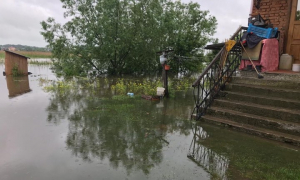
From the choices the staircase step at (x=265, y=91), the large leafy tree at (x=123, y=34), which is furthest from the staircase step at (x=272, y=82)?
the large leafy tree at (x=123, y=34)

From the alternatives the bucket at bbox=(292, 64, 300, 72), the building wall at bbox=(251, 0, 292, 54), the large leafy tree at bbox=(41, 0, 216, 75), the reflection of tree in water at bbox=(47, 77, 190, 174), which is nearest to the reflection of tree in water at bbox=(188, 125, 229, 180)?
the reflection of tree in water at bbox=(47, 77, 190, 174)

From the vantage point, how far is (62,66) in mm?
13852

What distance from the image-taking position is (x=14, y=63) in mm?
12523

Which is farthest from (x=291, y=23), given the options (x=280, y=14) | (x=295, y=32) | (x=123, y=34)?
(x=123, y=34)

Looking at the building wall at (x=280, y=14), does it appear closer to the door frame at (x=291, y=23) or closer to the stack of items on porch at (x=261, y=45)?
the door frame at (x=291, y=23)

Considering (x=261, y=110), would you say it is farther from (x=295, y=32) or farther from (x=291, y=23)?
(x=291, y=23)

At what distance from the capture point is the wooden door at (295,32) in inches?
238

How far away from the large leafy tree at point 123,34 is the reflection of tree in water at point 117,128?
271 inches

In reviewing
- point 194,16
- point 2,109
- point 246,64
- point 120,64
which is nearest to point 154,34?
point 120,64

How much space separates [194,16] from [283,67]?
12.4 meters

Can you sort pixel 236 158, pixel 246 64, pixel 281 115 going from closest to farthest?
pixel 236 158 < pixel 281 115 < pixel 246 64

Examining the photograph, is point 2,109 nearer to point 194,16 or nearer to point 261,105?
point 261,105

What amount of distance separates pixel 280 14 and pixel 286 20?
0.83 feet

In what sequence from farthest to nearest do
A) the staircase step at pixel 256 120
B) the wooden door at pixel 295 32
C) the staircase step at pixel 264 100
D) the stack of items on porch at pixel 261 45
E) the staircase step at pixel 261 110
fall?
the wooden door at pixel 295 32
the stack of items on porch at pixel 261 45
the staircase step at pixel 264 100
the staircase step at pixel 261 110
the staircase step at pixel 256 120
